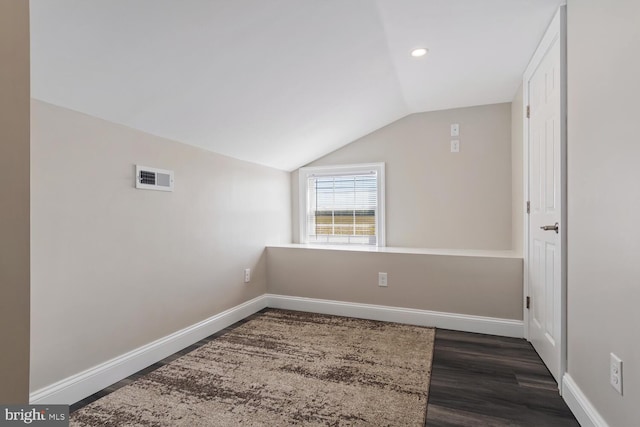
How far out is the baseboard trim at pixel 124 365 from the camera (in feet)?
5.54

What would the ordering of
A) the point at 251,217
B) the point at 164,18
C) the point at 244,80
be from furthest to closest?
the point at 251,217, the point at 244,80, the point at 164,18

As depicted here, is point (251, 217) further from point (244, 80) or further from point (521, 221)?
point (521, 221)

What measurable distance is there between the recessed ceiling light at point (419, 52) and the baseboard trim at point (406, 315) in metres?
2.19

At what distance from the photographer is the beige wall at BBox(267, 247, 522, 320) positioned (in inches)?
108

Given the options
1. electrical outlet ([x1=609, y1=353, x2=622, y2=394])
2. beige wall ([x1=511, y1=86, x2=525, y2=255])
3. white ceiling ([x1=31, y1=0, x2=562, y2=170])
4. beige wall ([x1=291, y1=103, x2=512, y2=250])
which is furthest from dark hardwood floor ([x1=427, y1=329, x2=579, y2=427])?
white ceiling ([x1=31, y1=0, x2=562, y2=170])

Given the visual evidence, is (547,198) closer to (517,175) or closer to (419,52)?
(517,175)

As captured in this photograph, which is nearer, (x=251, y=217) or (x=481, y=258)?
(x=481, y=258)

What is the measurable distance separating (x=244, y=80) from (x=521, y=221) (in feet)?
8.17

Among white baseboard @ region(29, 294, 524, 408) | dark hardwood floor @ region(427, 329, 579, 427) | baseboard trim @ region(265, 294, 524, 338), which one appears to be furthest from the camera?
baseboard trim @ region(265, 294, 524, 338)

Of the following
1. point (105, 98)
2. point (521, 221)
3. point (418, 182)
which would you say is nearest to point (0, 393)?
point (105, 98)

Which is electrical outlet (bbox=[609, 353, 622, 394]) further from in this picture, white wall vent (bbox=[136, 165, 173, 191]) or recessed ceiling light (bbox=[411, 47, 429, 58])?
white wall vent (bbox=[136, 165, 173, 191])

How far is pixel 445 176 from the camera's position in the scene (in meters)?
3.39

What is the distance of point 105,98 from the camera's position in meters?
1.78

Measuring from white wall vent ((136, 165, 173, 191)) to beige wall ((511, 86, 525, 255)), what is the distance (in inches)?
110
